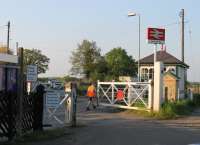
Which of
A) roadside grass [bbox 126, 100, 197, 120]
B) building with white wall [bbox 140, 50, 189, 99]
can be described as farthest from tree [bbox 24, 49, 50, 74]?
roadside grass [bbox 126, 100, 197, 120]

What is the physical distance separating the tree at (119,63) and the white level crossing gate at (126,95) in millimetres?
39511

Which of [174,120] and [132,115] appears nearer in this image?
[174,120]

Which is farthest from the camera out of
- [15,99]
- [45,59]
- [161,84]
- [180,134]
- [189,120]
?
[45,59]

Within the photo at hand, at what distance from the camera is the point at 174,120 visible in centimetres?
2450

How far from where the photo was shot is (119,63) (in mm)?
73625

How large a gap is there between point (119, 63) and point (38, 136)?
58.1 metres

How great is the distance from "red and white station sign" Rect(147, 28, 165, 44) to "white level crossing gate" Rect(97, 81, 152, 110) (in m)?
3.21

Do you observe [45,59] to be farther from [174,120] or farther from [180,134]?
[180,134]

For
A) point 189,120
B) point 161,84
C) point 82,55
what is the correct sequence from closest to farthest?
point 189,120 < point 161,84 < point 82,55

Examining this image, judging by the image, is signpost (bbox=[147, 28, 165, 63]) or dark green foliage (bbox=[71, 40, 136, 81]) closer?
signpost (bbox=[147, 28, 165, 63])

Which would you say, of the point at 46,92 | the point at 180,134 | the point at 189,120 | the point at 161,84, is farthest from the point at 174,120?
the point at 46,92

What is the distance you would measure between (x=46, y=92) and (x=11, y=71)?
1365 cm

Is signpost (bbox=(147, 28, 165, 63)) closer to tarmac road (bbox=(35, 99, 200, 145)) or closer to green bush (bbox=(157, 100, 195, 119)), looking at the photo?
green bush (bbox=(157, 100, 195, 119))

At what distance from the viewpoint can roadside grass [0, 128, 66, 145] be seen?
14.6 metres
